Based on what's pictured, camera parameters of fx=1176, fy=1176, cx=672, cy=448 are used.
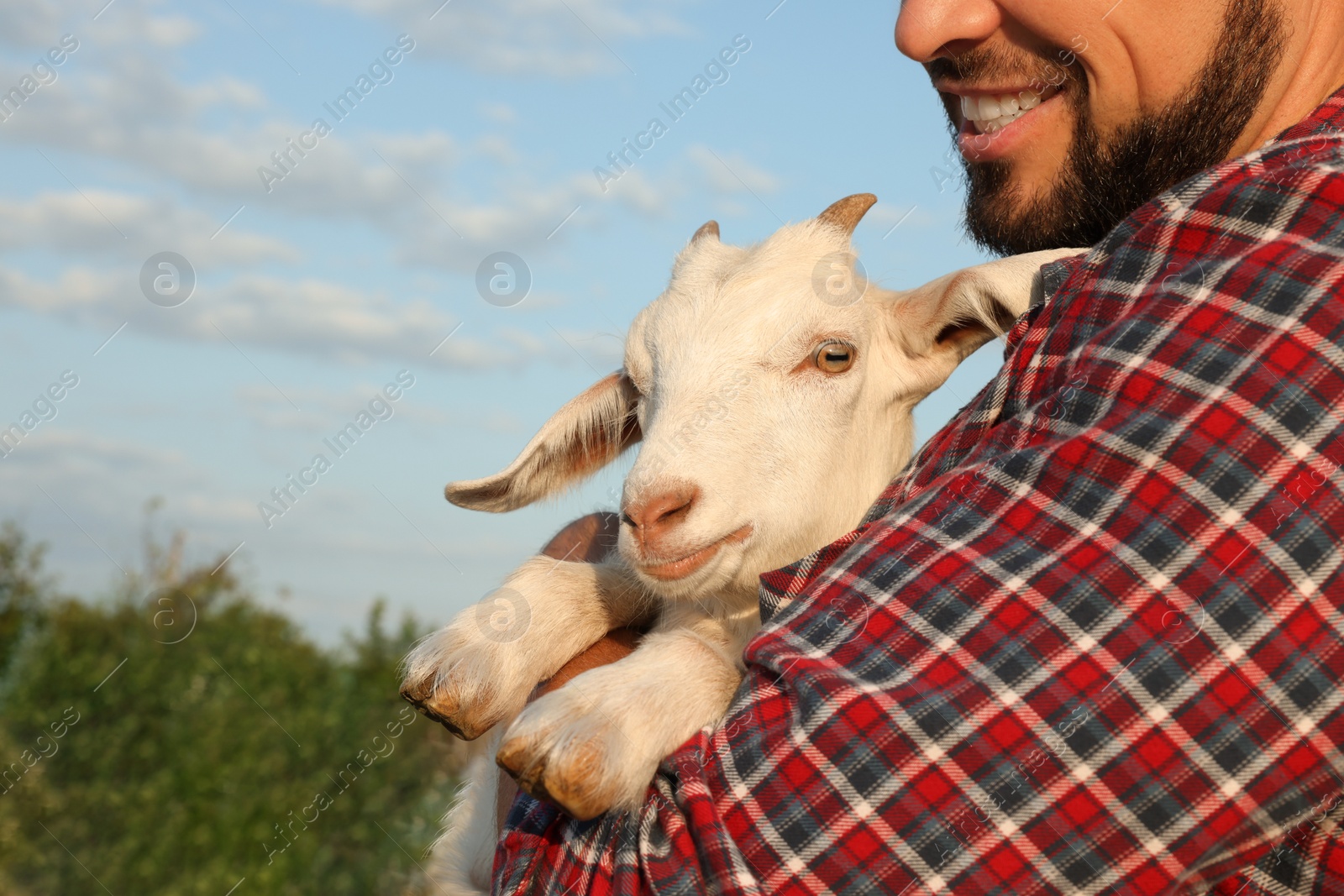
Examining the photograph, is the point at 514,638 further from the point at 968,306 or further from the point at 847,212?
the point at 847,212

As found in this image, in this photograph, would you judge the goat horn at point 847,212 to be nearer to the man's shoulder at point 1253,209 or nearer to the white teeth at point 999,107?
the white teeth at point 999,107

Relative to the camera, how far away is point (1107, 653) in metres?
1.39

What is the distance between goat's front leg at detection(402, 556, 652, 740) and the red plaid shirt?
0.86 metres

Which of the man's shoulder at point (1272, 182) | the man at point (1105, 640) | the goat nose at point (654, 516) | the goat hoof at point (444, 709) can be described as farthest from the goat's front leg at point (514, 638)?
the man's shoulder at point (1272, 182)

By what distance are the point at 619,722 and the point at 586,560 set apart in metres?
1.34

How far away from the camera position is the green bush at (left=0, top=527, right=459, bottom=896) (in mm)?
8922

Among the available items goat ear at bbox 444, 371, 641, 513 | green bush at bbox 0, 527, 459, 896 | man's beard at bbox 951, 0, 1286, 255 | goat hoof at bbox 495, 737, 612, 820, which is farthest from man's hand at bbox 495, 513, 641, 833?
green bush at bbox 0, 527, 459, 896

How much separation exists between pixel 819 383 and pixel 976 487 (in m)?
1.38

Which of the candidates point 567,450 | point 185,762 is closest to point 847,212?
point 567,450

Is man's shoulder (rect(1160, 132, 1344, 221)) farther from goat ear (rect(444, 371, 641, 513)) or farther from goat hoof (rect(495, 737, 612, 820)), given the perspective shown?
goat ear (rect(444, 371, 641, 513))

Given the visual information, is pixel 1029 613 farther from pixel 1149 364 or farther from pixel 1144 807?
pixel 1149 364

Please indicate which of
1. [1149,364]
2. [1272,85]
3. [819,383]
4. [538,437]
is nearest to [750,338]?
[819,383]

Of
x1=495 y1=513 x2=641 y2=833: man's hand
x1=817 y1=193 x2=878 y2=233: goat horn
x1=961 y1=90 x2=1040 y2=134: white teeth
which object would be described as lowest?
x1=495 y1=513 x2=641 y2=833: man's hand

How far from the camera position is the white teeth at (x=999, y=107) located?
273cm
